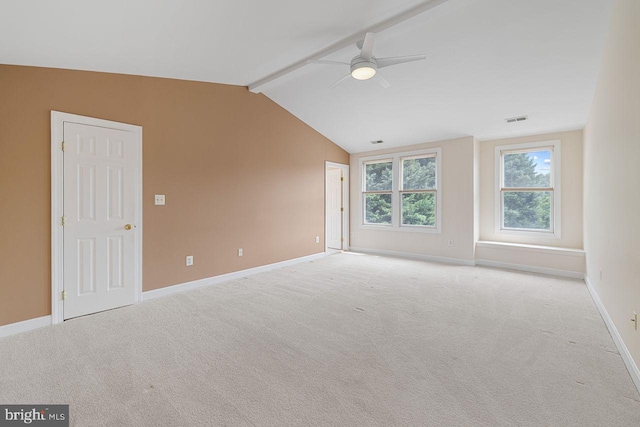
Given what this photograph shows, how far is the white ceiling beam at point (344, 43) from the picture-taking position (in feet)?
8.77

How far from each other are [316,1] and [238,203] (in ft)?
9.93

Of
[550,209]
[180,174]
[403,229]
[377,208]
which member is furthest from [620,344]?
[180,174]

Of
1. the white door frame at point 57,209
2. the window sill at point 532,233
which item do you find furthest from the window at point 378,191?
the white door frame at point 57,209

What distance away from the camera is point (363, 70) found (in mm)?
2969

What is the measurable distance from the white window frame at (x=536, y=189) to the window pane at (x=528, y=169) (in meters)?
0.07

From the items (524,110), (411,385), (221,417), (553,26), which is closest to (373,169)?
(524,110)

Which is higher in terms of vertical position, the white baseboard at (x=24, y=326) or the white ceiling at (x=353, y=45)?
the white ceiling at (x=353, y=45)

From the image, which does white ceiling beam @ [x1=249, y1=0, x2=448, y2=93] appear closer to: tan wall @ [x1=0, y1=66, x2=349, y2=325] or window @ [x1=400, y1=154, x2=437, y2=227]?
tan wall @ [x1=0, y1=66, x2=349, y2=325]

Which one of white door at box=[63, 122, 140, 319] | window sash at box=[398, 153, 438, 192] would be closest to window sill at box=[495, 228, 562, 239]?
window sash at box=[398, 153, 438, 192]

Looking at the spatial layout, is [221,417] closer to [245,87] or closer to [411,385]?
[411,385]

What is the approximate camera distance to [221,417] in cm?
165

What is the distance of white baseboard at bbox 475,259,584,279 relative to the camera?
465 centimetres

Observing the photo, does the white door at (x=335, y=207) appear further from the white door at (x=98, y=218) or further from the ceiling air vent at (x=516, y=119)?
the white door at (x=98, y=218)

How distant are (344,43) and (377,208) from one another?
417 cm
